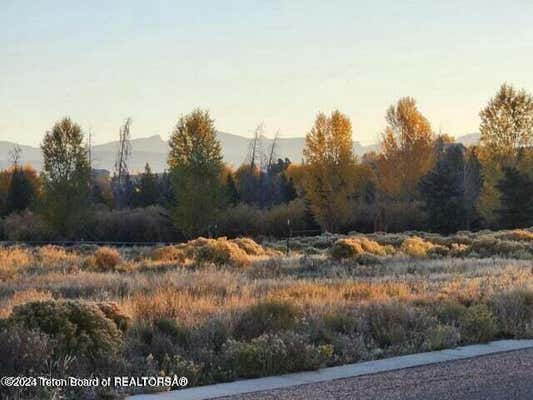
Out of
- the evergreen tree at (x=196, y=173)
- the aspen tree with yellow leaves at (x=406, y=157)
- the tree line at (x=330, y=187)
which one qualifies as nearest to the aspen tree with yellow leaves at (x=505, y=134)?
the tree line at (x=330, y=187)

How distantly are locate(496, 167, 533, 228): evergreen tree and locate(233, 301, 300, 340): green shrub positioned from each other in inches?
1806

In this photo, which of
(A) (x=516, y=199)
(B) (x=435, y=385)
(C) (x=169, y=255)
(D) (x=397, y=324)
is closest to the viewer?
(B) (x=435, y=385)

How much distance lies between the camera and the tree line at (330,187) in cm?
5553

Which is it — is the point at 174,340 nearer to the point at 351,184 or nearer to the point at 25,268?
the point at 25,268

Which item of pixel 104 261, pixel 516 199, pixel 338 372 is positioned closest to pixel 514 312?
pixel 338 372

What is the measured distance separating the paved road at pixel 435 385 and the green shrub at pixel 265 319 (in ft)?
6.99

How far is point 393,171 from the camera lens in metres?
65.2

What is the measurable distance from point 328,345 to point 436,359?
4.71ft

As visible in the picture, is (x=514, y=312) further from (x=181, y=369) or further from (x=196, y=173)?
(x=196, y=173)

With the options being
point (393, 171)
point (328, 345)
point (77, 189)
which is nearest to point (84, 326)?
point (328, 345)

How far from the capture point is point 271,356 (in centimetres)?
915

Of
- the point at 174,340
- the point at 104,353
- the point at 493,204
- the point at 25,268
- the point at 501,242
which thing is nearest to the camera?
the point at 104,353

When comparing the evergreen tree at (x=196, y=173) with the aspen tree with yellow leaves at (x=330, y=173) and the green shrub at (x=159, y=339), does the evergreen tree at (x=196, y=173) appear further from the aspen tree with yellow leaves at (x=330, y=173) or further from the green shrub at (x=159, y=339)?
the green shrub at (x=159, y=339)

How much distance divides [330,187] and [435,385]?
169 ft
